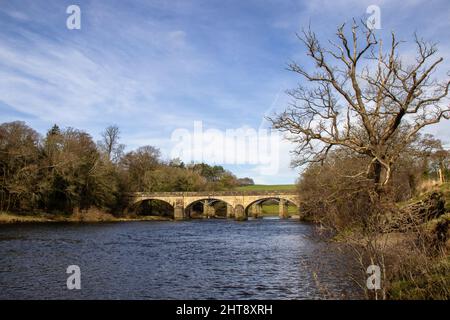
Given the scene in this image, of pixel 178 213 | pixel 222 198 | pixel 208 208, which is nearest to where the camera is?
pixel 178 213

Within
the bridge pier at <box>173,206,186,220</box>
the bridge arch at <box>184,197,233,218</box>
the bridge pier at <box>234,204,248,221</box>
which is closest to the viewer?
the bridge pier at <box>234,204,248,221</box>

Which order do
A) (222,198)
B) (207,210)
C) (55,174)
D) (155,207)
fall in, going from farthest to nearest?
(207,210) < (155,207) < (222,198) < (55,174)

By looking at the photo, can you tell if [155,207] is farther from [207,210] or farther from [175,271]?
[175,271]

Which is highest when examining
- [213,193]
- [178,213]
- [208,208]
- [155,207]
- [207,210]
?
[213,193]

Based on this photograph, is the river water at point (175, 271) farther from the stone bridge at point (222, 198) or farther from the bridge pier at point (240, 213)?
the stone bridge at point (222, 198)

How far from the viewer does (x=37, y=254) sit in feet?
82.9

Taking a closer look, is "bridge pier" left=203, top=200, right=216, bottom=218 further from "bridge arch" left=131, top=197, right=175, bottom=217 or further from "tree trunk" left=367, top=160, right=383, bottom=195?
"tree trunk" left=367, top=160, right=383, bottom=195

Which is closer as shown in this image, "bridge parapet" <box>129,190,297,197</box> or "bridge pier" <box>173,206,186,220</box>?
"bridge parapet" <box>129,190,297,197</box>

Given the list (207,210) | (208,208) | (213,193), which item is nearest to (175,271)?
(213,193)

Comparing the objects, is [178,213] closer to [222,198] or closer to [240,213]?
[222,198]

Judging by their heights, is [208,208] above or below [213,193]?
below

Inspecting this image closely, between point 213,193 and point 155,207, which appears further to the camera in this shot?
point 155,207

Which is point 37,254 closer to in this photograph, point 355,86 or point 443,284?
point 355,86

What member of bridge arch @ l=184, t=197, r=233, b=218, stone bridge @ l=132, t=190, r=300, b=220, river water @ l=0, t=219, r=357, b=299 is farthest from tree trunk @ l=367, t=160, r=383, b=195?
bridge arch @ l=184, t=197, r=233, b=218
